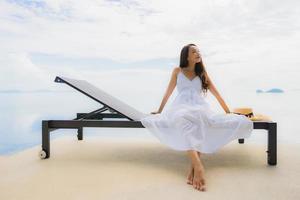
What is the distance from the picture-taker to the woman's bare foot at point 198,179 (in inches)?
81.0

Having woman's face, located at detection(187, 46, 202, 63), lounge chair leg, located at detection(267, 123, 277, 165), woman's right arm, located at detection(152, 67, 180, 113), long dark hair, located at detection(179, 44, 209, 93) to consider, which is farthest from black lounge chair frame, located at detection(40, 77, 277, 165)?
woman's face, located at detection(187, 46, 202, 63)

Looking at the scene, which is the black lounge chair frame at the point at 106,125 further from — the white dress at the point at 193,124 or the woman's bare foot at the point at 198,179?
the woman's bare foot at the point at 198,179

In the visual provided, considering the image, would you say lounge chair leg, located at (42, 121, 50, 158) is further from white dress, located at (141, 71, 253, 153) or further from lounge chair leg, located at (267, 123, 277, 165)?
lounge chair leg, located at (267, 123, 277, 165)

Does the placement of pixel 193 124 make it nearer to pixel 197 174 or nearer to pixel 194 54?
pixel 197 174

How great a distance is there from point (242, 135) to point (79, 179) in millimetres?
1226

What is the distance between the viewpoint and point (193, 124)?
2.48 m

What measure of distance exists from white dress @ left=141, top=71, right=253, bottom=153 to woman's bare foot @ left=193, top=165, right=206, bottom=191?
0.62 ft

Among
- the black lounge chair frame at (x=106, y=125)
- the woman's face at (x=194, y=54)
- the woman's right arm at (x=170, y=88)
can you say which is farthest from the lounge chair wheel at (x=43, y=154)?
the woman's face at (x=194, y=54)

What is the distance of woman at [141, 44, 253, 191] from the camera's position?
2416 mm

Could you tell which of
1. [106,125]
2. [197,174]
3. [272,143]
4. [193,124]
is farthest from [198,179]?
[106,125]

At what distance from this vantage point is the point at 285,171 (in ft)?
8.12

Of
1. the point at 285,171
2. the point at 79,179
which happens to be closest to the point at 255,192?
the point at 285,171

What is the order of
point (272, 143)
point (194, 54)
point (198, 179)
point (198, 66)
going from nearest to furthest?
point (198, 179), point (272, 143), point (194, 54), point (198, 66)

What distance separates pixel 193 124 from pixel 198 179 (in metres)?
0.48
